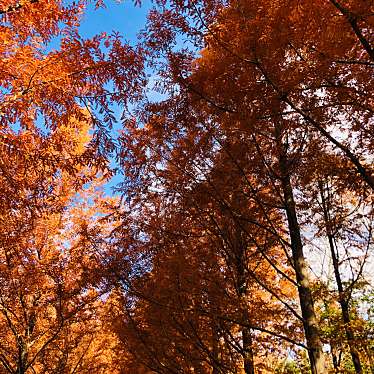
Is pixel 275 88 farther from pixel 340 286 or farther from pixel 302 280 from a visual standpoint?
pixel 340 286

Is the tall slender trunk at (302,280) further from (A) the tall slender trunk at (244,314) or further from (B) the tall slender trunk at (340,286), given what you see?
(B) the tall slender trunk at (340,286)

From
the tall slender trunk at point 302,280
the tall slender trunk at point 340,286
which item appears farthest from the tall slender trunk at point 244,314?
the tall slender trunk at point 340,286

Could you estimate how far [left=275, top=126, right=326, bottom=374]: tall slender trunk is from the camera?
15.6 ft

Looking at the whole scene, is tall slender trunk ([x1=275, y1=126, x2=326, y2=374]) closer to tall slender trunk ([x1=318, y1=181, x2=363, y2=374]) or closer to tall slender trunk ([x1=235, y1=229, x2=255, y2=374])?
tall slender trunk ([x1=235, y1=229, x2=255, y2=374])

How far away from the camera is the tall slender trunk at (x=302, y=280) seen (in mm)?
4754

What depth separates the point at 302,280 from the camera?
5293mm

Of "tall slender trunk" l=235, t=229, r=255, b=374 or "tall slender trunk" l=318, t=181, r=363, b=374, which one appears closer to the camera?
"tall slender trunk" l=235, t=229, r=255, b=374

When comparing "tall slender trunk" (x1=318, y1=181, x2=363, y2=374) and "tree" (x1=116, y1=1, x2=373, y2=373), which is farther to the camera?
"tall slender trunk" (x1=318, y1=181, x2=363, y2=374)

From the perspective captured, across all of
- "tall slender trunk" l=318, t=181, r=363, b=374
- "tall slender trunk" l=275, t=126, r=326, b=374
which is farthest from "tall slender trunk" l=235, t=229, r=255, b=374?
"tall slender trunk" l=318, t=181, r=363, b=374

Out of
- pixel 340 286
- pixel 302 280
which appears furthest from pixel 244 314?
pixel 340 286

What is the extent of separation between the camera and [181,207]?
22.7 feet

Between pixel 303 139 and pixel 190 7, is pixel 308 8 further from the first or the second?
pixel 303 139

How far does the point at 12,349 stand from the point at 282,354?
25.3 feet

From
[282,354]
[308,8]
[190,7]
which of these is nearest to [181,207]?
[282,354]
